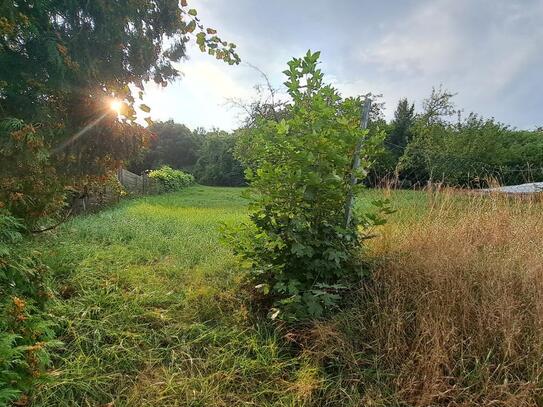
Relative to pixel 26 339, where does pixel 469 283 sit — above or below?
above

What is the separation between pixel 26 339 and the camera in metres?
1.87

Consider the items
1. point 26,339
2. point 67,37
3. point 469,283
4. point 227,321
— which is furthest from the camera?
point 67,37

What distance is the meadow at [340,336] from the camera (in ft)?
5.94

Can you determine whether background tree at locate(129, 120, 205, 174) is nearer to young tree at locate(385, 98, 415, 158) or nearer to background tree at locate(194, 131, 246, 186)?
background tree at locate(194, 131, 246, 186)

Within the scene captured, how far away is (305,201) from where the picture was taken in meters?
2.46

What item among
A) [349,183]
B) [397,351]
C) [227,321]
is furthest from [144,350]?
[349,183]

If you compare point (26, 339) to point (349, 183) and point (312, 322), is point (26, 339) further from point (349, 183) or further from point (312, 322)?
point (349, 183)

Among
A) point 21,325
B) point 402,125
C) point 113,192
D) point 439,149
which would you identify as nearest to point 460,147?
point 439,149

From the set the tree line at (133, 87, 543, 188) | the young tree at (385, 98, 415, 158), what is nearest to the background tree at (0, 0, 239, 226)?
the tree line at (133, 87, 543, 188)

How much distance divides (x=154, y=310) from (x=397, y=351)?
5.61ft

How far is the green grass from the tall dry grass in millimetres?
281

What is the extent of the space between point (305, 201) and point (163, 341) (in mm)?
1356

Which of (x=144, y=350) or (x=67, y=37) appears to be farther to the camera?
(x=67, y=37)

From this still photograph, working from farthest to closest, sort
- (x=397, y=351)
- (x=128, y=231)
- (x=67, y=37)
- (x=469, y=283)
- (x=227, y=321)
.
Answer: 1. (x=128, y=231)
2. (x=67, y=37)
3. (x=227, y=321)
4. (x=469, y=283)
5. (x=397, y=351)
